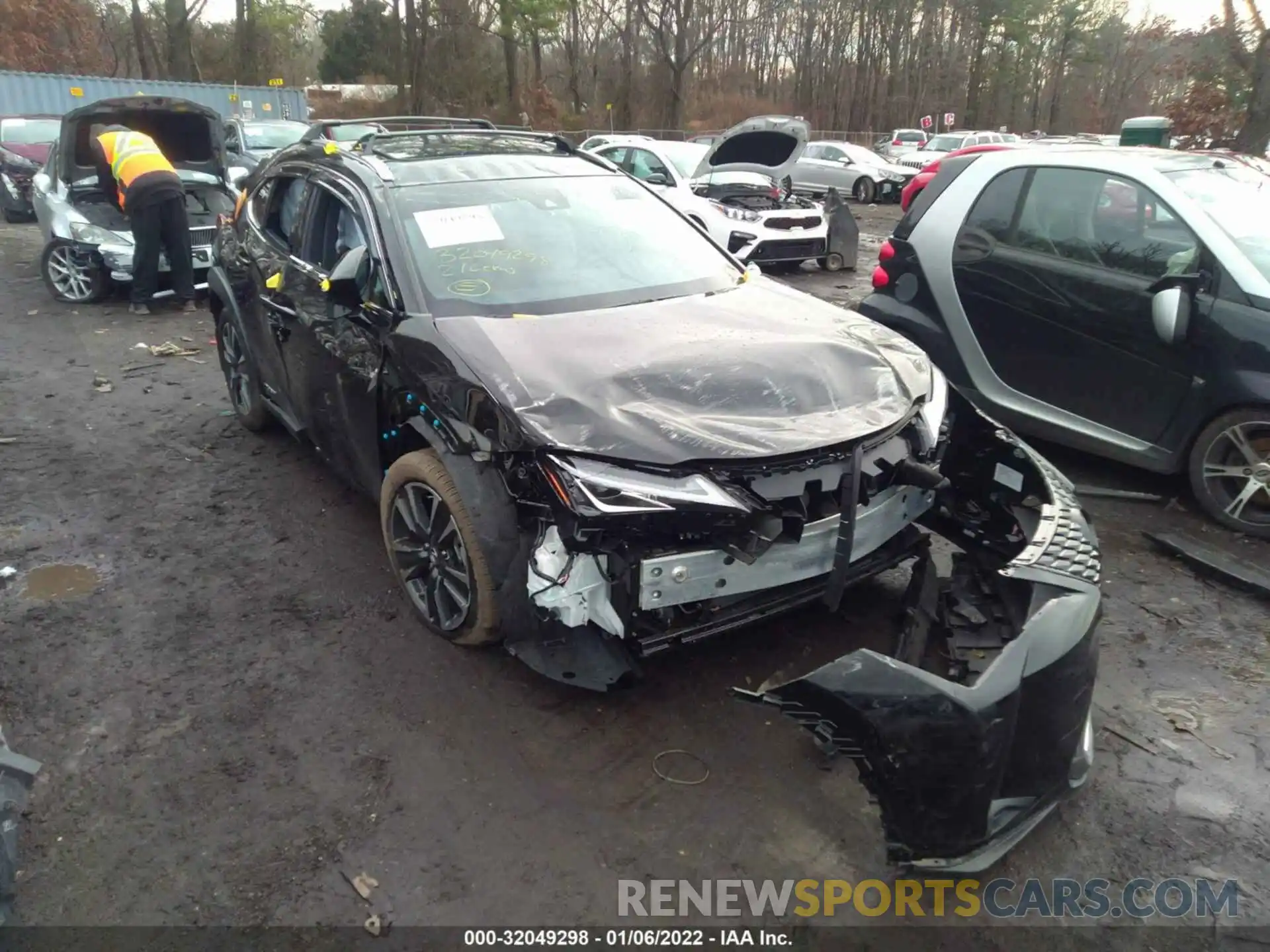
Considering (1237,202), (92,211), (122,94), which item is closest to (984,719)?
(1237,202)

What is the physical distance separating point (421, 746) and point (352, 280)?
189cm

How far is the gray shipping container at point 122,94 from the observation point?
22.1m

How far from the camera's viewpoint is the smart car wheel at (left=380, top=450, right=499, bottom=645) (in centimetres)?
318

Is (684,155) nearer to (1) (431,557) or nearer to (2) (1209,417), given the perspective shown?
(2) (1209,417)

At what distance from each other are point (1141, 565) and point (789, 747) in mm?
2304

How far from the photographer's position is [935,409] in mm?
3324

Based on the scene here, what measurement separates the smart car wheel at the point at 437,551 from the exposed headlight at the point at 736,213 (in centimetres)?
863

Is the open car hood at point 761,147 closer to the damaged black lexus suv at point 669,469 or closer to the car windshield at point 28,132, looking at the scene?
the damaged black lexus suv at point 669,469

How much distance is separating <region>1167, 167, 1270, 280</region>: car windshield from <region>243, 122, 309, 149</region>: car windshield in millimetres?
16605

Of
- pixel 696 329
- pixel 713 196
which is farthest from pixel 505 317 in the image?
pixel 713 196

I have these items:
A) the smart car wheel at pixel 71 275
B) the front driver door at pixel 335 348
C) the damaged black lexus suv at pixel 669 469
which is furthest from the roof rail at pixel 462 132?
the smart car wheel at pixel 71 275

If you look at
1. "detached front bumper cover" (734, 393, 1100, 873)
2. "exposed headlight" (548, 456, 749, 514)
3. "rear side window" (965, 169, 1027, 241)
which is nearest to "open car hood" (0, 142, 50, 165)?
"rear side window" (965, 169, 1027, 241)

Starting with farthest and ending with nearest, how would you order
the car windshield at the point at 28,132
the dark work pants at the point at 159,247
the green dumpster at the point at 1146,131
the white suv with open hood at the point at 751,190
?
the car windshield at the point at 28,132, the white suv with open hood at the point at 751,190, the green dumpster at the point at 1146,131, the dark work pants at the point at 159,247

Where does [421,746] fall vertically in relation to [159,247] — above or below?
below
